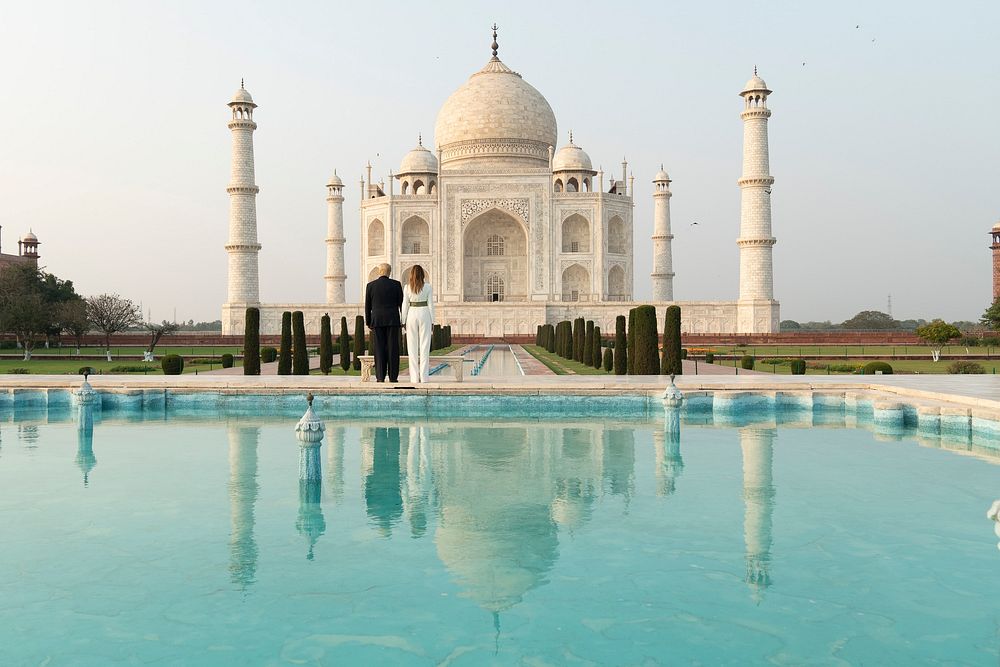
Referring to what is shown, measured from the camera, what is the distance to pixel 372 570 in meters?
3.80

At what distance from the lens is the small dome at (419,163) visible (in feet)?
137

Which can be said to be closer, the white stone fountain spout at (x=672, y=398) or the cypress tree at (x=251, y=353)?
the white stone fountain spout at (x=672, y=398)

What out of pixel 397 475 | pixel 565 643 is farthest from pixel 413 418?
pixel 565 643

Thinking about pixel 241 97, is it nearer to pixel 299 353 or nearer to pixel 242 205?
pixel 242 205

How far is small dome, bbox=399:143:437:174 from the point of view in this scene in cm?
4175

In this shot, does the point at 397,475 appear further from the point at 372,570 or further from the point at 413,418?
the point at 413,418

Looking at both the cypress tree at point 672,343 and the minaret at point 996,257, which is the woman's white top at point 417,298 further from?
the minaret at point 996,257

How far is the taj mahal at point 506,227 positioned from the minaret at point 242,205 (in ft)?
0.15

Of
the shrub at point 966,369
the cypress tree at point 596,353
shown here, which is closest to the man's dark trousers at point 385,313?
the cypress tree at point 596,353

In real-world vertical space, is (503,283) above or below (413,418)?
above

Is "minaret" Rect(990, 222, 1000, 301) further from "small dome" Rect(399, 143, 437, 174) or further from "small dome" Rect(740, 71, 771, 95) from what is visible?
"small dome" Rect(399, 143, 437, 174)

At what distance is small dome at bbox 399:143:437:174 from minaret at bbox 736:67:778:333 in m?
16.5

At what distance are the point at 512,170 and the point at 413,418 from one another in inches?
1180

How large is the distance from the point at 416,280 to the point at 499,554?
5711 millimetres
